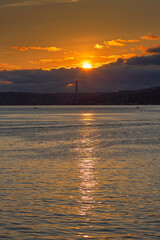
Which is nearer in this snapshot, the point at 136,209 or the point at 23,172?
the point at 136,209

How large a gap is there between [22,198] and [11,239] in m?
5.96

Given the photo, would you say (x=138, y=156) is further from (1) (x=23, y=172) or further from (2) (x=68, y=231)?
(2) (x=68, y=231)

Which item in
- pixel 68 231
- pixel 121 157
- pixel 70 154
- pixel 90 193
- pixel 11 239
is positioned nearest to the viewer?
pixel 11 239

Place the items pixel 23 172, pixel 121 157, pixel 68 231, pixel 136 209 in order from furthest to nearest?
pixel 121 157
pixel 23 172
pixel 136 209
pixel 68 231

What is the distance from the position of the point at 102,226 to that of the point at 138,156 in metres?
21.8

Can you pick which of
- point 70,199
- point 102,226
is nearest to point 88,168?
point 70,199

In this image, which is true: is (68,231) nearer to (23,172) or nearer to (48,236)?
(48,236)

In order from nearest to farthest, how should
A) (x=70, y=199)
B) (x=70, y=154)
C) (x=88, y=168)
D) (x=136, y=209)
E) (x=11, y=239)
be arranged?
1. (x=11, y=239)
2. (x=136, y=209)
3. (x=70, y=199)
4. (x=88, y=168)
5. (x=70, y=154)

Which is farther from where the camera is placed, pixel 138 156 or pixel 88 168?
pixel 138 156

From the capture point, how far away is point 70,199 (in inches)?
781

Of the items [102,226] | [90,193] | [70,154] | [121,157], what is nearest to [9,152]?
[70,154]

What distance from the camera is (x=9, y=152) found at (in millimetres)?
40500

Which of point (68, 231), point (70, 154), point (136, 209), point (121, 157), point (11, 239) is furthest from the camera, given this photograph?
point (70, 154)

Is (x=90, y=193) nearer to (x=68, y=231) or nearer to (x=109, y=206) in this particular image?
(x=109, y=206)
